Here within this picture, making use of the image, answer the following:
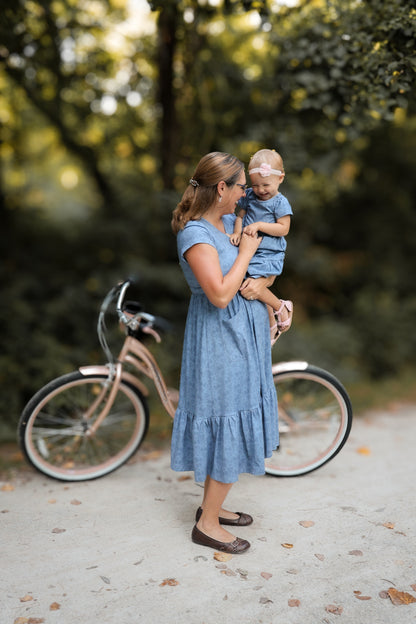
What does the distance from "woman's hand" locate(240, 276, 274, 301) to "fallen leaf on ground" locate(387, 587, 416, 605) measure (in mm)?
1474

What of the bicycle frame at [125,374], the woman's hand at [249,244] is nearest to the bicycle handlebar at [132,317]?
the bicycle frame at [125,374]

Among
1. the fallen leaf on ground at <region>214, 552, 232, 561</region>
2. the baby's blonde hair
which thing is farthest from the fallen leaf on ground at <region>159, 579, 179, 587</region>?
the baby's blonde hair

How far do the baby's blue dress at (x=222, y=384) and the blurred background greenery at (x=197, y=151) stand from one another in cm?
181

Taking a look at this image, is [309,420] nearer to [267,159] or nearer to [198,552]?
[198,552]

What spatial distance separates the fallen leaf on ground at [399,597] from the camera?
7.43ft

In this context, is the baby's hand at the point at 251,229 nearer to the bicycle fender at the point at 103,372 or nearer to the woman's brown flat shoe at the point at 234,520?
the bicycle fender at the point at 103,372

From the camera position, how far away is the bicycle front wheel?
310 cm

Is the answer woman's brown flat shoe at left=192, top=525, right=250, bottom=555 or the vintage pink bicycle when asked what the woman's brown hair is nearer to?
the vintage pink bicycle

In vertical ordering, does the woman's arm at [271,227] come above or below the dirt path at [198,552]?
above

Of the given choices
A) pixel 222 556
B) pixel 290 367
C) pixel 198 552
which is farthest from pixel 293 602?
pixel 290 367

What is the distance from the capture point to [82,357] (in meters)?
5.83

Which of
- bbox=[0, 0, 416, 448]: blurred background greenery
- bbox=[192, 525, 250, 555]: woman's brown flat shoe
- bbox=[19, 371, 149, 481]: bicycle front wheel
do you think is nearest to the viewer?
bbox=[192, 525, 250, 555]: woman's brown flat shoe

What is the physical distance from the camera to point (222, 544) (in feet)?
8.50

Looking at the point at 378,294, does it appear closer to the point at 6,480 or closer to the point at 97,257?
the point at 97,257
